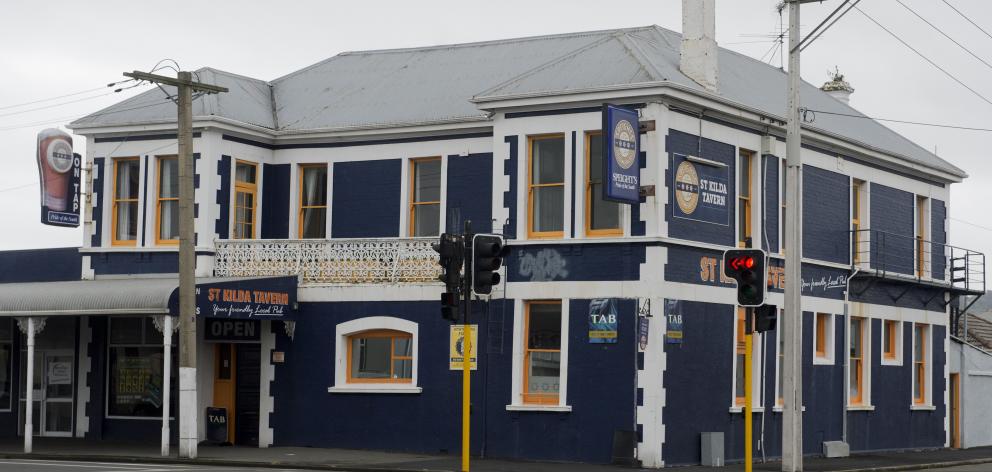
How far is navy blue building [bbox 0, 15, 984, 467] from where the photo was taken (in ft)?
95.1

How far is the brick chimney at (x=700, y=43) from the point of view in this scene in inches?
1195

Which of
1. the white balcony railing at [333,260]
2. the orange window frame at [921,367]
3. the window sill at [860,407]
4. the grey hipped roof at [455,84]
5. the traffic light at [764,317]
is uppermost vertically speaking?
the grey hipped roof at [455,84]

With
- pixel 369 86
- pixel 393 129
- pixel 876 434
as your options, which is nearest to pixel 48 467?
pixel 393 129

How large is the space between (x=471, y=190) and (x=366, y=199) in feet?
8.26

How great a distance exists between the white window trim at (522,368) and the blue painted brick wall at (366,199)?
432 centimetres

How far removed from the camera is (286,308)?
104 ft

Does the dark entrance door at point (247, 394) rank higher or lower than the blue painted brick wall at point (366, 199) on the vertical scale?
lower

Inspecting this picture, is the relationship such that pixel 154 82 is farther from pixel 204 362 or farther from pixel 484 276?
pixel 484 276

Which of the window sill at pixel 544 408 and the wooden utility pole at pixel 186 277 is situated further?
the window sill at pixel 544 408

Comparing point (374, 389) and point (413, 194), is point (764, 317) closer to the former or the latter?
point (374, 389)

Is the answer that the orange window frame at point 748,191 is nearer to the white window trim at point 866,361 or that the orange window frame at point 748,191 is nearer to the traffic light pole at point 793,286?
the traffic light pole at point 793,286

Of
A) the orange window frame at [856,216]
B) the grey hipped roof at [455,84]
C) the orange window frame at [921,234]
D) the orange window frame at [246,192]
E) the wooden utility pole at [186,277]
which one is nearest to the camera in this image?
the wooden utility pole at [186,277]

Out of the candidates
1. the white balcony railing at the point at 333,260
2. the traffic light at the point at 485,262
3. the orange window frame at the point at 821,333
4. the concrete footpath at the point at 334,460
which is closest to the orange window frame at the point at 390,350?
the white balcony railing at the point at 333,260

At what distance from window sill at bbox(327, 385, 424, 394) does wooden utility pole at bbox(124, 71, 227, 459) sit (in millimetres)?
3576
